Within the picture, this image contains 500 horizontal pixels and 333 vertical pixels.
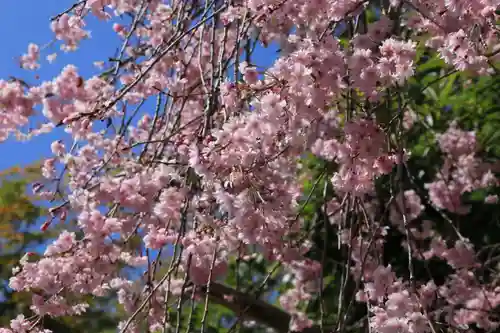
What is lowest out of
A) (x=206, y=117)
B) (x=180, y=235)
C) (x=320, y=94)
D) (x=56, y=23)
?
(x=180, y=235)

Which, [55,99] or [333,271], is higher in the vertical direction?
[55,99]

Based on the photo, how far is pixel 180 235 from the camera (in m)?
1.42

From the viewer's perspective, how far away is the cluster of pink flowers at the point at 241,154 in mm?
1254

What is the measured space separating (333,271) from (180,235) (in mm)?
1439

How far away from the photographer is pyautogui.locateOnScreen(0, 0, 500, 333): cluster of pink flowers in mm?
1254

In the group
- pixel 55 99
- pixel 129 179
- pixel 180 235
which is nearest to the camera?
pixel 180 235

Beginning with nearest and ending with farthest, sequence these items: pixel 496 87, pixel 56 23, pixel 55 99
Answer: pixel 55 99, pixel 56 23, pixel 496 87

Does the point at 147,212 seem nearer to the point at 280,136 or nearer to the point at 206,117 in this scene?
the point at 206,117

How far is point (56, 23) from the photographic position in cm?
223

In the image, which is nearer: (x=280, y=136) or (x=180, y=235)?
(x=280, y=136)

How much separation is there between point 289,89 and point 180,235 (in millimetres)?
400

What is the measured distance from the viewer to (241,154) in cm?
122

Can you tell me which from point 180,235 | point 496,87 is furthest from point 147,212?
point 496,87

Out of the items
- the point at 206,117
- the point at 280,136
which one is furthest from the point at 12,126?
the point at 280,136
